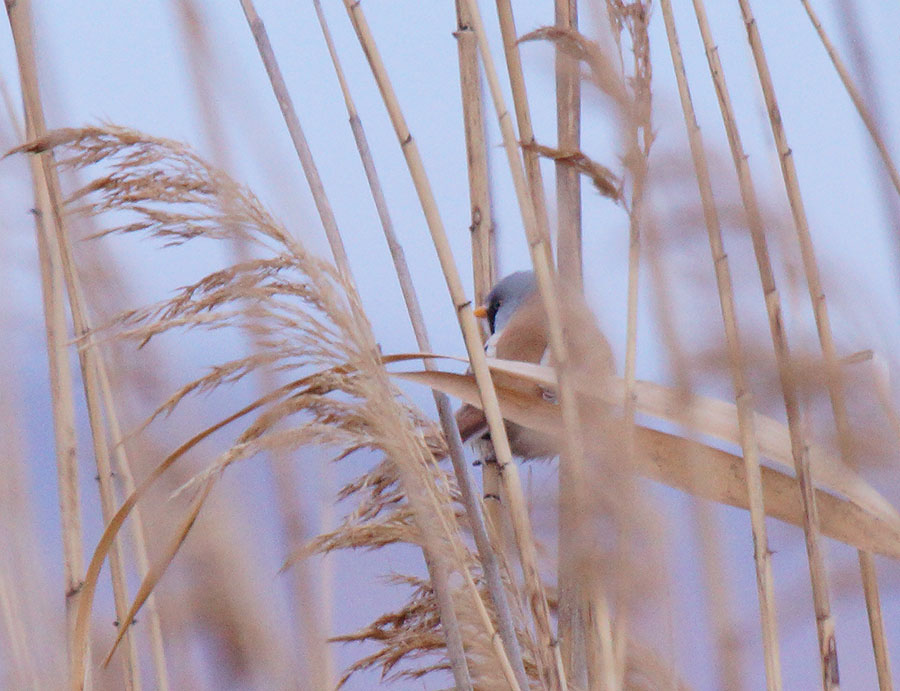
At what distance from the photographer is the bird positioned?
743 mm

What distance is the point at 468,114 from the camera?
0.95 metres

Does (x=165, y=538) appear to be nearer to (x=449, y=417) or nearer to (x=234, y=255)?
(x=234, y=255)

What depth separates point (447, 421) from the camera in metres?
0.73

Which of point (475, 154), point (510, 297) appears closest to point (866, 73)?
point (475, 154)

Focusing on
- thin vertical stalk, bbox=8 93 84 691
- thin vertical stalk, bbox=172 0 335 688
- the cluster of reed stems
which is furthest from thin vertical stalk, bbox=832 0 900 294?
thin vertical stalk, bbox=8 93 84 691

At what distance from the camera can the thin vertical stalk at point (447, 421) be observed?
0.70 m

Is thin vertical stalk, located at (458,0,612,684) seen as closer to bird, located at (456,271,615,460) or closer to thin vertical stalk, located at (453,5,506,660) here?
bird, located at (456,271,615,460)

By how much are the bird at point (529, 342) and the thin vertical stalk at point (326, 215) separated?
0.56 feet

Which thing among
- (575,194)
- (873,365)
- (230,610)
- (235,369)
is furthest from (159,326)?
(873,365)

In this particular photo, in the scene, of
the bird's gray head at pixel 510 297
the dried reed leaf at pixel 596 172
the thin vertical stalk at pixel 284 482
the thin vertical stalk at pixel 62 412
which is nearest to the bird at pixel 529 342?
the bird's gray head at pixel 510 297

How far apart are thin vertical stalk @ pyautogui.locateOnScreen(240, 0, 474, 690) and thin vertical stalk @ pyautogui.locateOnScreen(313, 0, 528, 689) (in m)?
0.05

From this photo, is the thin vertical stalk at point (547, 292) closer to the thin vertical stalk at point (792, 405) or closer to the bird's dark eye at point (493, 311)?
the thin vertical stalk at point (792, 405)

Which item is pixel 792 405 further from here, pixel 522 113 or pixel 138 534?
pixel 138 534

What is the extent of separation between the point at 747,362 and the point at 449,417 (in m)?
0.29
